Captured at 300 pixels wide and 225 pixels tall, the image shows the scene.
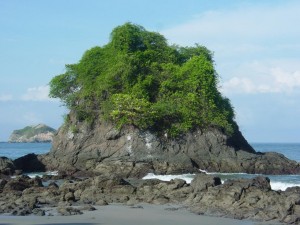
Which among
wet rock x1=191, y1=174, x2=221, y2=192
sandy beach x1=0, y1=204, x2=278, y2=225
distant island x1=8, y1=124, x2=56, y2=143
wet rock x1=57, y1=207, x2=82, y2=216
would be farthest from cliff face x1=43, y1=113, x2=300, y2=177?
distant island x1=8, y1=124, x2=56, y2=143

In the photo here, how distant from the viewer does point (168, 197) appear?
89.4ft

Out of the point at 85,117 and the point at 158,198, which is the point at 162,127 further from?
the point at 158,198

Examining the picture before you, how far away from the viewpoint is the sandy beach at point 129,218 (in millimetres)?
21625

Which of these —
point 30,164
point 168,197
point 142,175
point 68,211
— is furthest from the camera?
point 30,164

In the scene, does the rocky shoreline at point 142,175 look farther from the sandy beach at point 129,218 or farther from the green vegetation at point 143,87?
the green vegetation at point 143,87

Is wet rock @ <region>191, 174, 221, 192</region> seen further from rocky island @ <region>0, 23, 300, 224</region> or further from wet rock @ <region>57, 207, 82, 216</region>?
rocky island @ <region>0, 23, 300, 224</region>

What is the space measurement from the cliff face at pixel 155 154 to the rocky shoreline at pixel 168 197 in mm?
12841

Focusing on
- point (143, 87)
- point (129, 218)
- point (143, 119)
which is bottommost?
point (129, 218)

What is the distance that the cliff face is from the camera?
1705 inches

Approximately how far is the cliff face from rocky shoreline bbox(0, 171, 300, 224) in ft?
42.1

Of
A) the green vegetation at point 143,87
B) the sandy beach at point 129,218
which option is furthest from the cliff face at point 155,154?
the sandy beach at point 129,218

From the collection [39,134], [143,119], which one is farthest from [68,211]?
[39,134]

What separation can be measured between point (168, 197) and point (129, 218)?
4744mm

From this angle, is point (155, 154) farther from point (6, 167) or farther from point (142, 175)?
point (6, 167)
